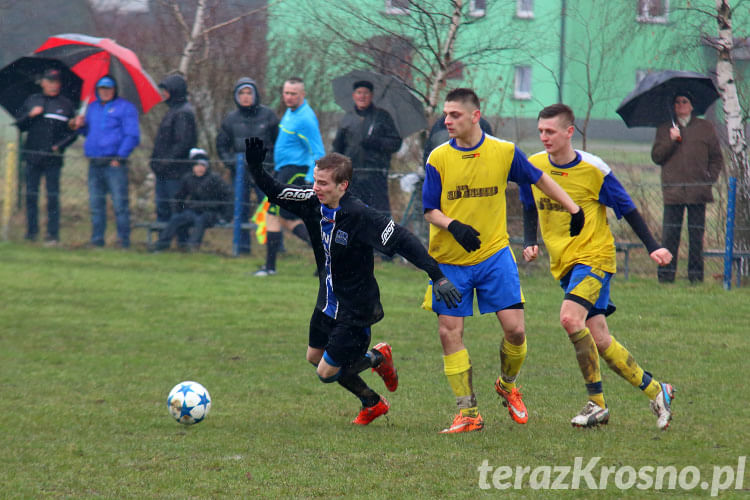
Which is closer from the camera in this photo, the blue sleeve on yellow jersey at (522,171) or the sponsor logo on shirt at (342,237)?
the sponsor logo on shirt at (342,237)

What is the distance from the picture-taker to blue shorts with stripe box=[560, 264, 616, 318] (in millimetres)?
5742

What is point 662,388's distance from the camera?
18.6 feet

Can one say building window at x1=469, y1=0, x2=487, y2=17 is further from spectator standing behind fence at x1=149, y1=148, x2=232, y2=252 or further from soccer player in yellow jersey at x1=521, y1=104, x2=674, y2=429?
soccer player in yellow jersey at x1=521, y1=104, x2=674, y2=429

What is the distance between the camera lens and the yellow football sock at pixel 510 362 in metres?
5.86

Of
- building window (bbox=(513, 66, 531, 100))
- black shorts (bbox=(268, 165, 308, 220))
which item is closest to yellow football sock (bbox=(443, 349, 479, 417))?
black shorts (bbox=(268, 165, 308, 220))

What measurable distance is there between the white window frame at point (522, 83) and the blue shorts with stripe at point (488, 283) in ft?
24.2

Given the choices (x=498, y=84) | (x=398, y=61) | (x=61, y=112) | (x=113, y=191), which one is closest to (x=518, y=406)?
(x=398, y=61)

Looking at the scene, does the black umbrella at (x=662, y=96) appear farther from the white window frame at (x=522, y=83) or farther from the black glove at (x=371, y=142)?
the black glove at (x=371, y=142)

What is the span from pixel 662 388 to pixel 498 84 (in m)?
8.49

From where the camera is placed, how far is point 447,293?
516 cm

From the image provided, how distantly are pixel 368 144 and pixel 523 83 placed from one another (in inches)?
98.7

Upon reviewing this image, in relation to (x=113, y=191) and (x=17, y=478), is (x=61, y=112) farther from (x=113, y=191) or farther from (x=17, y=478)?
(x=17, y=478)

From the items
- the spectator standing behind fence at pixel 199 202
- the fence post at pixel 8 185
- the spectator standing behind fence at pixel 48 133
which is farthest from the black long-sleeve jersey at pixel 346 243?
the fence post at pixel 8 185

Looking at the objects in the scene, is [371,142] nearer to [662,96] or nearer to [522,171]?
[662,96]
